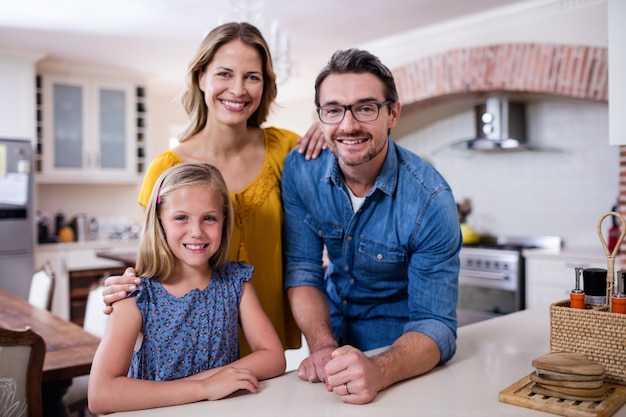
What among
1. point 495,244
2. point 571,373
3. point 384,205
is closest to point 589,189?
point 495,244

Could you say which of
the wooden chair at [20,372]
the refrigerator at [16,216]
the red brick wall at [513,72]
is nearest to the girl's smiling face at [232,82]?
the wooden chair at [20,372]

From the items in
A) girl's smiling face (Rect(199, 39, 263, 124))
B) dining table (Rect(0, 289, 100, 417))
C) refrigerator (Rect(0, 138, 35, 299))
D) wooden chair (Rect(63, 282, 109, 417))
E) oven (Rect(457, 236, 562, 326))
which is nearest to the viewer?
girl's smiling face (Rect(199, 39, 263, 124))

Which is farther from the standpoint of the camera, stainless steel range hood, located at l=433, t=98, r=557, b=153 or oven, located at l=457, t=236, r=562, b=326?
stainless steel range hood, located at l=433, t=98, r=557, b=153

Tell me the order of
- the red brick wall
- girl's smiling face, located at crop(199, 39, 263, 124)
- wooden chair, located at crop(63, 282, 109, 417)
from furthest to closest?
1. the red brick wall
2. wooden chair, located at crop(63, 282, 109, 417)
3. girl's smiling face, located at crop(199, 39, 263, 124)

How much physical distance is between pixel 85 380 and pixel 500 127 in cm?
375

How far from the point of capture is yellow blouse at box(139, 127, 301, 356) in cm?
183

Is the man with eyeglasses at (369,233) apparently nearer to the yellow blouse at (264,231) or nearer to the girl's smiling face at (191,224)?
the yellow blouse at (264,231)

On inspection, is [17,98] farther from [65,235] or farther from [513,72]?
[513,72]

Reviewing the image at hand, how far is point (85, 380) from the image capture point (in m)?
2.82

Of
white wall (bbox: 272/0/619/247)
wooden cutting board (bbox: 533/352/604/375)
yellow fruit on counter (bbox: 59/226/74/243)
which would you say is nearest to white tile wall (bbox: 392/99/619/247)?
white wall (bbox: 272/0/619/247)

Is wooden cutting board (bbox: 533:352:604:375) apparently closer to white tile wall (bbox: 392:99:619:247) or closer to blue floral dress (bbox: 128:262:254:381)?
blue floral dress (bbox: 128:262:254:381)

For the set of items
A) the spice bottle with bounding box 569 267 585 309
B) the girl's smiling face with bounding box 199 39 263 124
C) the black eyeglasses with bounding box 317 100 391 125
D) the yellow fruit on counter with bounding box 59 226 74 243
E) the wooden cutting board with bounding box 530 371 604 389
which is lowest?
the wooden cutting board with bounding box 530 371 604 389

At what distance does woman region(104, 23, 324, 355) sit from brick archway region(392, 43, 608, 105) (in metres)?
2.93

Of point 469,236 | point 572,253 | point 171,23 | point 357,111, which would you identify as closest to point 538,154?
point 469,236
